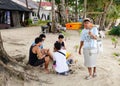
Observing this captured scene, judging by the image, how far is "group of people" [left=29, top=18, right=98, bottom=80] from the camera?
7398 millimetres

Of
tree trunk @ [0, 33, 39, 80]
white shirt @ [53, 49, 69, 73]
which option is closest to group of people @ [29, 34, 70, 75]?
white shirt @ [53, 49, 69, 73]

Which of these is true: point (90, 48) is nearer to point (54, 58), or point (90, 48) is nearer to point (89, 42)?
point (89, 42)

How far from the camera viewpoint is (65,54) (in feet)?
26.8

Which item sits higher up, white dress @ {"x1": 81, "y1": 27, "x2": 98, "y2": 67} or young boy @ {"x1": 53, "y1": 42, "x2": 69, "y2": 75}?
white dress @ {"x1": 81, "y1": 27, "x2": 98, "y2": 67}

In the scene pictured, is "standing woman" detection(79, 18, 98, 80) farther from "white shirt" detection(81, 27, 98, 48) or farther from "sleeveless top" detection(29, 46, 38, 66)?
"sleeveless top" detection(29, 46, 38, 66)

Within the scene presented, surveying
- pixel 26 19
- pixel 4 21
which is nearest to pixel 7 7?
pixel 4 21

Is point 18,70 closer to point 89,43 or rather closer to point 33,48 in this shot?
point 33,48

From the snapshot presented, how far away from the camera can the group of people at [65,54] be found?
7.40 meters

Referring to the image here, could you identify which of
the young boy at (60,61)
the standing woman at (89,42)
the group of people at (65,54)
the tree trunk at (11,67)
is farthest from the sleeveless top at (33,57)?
the standing woman at (89,42)

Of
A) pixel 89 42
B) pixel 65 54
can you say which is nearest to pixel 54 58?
pixel 65 54

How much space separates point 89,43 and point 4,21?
79.0 ft

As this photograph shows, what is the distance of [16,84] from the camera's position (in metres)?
7.01

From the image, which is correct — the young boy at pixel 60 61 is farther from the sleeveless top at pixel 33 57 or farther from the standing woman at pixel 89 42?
the standing woman at pixel 89 42

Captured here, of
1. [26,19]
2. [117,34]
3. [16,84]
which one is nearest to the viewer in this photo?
[16,84]
